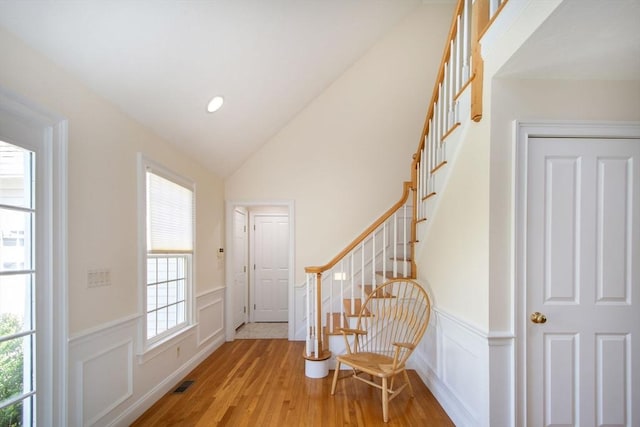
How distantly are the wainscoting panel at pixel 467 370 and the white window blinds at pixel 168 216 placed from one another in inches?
101

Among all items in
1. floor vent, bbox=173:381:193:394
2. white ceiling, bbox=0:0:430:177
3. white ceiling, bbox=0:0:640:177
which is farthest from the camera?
floor vent, bbox=173:381:193:394

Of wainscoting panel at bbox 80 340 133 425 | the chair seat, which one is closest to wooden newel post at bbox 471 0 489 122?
the chair seat

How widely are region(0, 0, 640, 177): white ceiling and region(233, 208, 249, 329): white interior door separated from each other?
1151 millimetres

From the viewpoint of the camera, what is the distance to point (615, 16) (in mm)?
1388

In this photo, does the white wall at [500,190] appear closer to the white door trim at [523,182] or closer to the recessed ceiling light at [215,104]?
the white door trim at [523,182]

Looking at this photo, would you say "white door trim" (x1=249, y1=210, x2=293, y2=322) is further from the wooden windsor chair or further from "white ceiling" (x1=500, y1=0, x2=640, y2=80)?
"white ceiling" (x1=500, y1=0, x2=640, y2=80)

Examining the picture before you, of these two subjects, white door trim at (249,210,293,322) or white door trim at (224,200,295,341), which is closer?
white door trim at (224,200,295,341)

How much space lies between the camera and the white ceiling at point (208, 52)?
170 centimetres

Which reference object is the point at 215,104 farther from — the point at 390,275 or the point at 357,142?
the point at 390,275

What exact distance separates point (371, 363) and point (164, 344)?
1871 millimetres

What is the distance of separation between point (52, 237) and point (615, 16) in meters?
3.04

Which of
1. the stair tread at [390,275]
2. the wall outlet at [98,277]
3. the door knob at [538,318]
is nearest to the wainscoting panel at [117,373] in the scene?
the wall outlet at [98,277]

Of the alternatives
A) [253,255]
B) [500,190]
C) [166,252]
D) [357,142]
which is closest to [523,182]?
[500,190]

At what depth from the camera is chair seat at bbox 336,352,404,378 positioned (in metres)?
2.51
